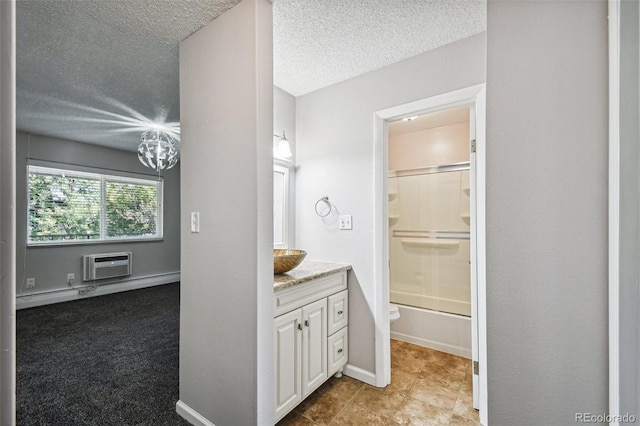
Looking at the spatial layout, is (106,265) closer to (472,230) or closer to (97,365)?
(97,365)

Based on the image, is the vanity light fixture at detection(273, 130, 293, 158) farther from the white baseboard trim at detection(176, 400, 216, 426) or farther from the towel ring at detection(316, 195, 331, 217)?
the white baseboard trim at detection(176, 400, 216, 426)

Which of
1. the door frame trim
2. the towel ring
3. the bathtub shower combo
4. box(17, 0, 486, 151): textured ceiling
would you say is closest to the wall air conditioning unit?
box(17, 0, 486, 151): textured ceiling

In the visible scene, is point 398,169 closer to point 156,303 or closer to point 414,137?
point 414,137

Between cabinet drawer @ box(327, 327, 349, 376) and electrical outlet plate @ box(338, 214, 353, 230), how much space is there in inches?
29.7

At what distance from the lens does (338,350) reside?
2076mm

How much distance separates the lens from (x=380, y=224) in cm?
208

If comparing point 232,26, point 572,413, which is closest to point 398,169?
point 232,26

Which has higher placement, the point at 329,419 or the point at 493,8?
the point at 493,8

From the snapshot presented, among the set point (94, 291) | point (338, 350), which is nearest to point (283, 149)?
point (338, 350)

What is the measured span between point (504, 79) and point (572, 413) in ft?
3.22

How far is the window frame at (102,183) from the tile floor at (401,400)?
4.17 meters

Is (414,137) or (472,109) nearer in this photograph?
(472,109)

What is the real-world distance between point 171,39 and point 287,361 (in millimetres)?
2039

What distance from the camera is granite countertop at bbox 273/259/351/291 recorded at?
5.25ft
